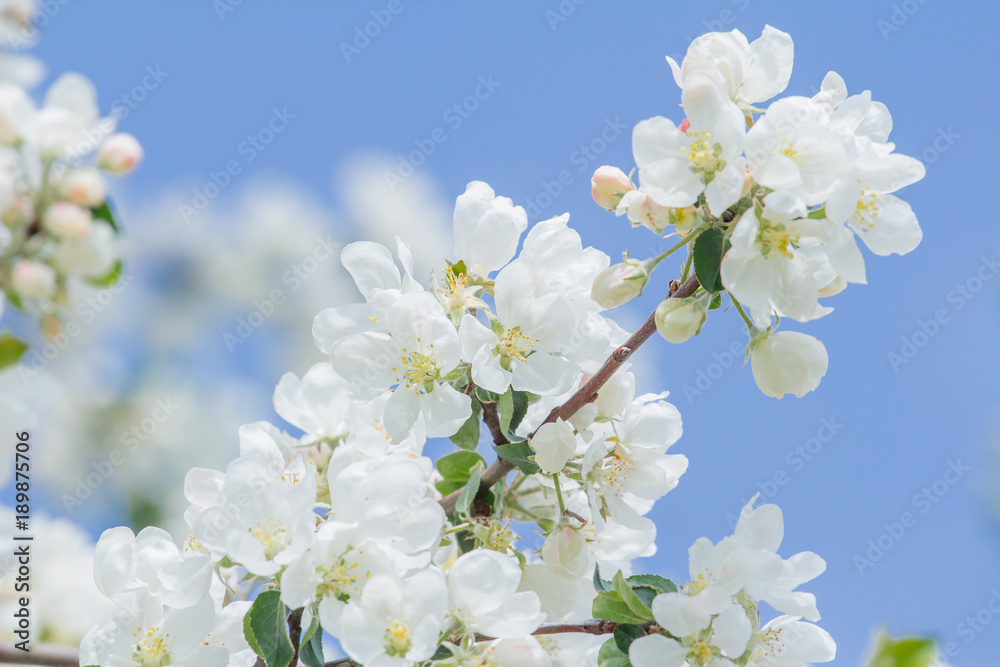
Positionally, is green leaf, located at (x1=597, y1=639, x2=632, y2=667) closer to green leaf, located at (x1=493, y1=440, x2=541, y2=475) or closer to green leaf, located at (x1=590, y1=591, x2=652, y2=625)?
green leaf, located at (x1=590, y1=591, x2=652, y2=625)

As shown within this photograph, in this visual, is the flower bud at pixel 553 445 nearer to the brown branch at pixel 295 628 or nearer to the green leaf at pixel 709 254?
the green leaf at pixel 709 254

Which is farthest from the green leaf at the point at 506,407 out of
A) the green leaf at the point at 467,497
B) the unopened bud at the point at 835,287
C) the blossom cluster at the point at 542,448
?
the unopened bud at the point at 835,287

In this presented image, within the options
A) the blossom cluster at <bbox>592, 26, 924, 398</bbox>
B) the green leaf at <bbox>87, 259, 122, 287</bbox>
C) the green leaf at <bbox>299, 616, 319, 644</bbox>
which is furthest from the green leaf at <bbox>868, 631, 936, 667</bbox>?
the green leaf at <bbox>87, 259, 122, 287</bbox>

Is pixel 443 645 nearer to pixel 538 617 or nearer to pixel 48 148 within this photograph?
pixel 538 617

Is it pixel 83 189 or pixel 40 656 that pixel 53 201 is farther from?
pixel 40 656

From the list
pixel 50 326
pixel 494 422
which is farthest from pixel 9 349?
pixel 494 422
